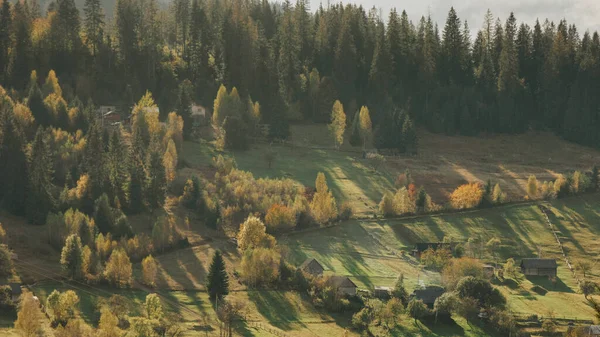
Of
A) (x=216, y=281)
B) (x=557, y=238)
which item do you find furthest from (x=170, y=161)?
(x=557, y=238)

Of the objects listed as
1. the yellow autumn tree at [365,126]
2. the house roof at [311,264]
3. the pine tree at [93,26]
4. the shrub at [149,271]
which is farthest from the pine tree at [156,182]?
the pine tree at [93,26]

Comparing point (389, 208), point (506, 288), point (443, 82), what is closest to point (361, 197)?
point (389, 208)

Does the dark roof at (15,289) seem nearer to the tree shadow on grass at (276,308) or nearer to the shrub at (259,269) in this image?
the tree shadow on grass at (276,308)

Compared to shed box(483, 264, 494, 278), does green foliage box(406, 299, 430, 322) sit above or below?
below

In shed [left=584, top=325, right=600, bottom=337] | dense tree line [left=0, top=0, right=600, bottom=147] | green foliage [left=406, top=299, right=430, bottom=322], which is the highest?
dense tree line [left=0, top=0, right=600, bottom=147]

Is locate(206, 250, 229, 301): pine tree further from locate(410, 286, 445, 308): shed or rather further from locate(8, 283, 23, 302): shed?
locate(410, 286, 445, 308): shed

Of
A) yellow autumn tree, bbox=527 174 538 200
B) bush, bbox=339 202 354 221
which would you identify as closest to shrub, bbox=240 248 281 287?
bush, bbox=339 202 354 221

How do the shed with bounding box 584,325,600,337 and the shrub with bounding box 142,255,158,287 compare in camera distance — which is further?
the shrub with bounding box 142,255,158,287

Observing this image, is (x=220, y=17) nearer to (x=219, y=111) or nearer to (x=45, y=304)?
(x=219, y=111)
